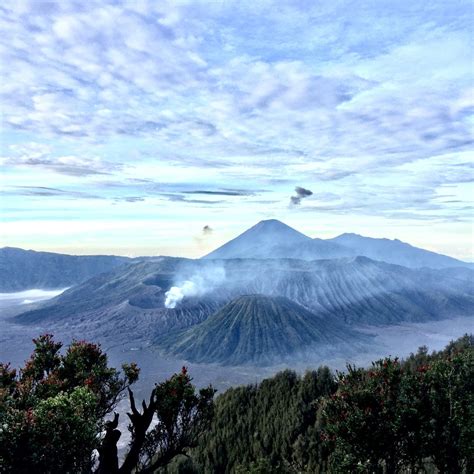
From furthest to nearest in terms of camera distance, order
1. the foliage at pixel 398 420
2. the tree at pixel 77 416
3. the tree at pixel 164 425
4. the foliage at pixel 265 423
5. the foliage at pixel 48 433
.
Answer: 1. the foliage at pixel 265 423
2. the foliage at pixel 398 420
3. the tree at pixel 164 425
4. the tree at pixel 77 416
5. the foliage at pixel 48 433

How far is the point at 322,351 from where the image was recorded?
192125 millimetres

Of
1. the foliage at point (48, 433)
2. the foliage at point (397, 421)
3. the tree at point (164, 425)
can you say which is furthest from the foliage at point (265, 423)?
the foliage at point (48, 433)

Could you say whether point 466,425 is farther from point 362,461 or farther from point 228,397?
point 228,397

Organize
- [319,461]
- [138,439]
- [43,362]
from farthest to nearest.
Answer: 1. [319,461]
2. [43,362]
3. [138,439]

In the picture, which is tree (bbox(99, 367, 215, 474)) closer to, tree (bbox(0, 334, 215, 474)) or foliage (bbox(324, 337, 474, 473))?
tree (bbox(0, 334, 215, 474))

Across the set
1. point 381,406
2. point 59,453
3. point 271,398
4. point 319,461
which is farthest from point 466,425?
point 271,398

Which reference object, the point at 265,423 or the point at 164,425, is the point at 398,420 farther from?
the point at 265,423

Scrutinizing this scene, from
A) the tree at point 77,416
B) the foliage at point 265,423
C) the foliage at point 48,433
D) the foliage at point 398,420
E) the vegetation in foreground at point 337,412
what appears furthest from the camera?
the foliage at point 265,423

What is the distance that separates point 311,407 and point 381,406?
50637 millimetres

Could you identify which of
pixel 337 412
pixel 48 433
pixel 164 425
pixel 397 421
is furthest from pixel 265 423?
pixel 48 433

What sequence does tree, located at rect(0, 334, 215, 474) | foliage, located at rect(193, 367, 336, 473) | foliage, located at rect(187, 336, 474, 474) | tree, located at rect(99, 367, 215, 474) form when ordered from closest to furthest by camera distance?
tree, located at rect(0, 334, 215, 474) < tree, located at rect(99, 367, 215, 474) < foliage, located at rect(187, 336, 474, 474) < foliage, located at rect(193, 367, 336, 473)

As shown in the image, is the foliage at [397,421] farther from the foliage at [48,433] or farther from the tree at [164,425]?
the foliage at [48,433]

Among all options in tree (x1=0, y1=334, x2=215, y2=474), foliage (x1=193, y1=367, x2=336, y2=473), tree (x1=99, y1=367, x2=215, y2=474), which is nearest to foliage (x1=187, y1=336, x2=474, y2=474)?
tree (x1=99, y1=367, x2=215, y2=474)

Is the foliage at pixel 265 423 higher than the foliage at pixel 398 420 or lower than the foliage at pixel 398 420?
lower
